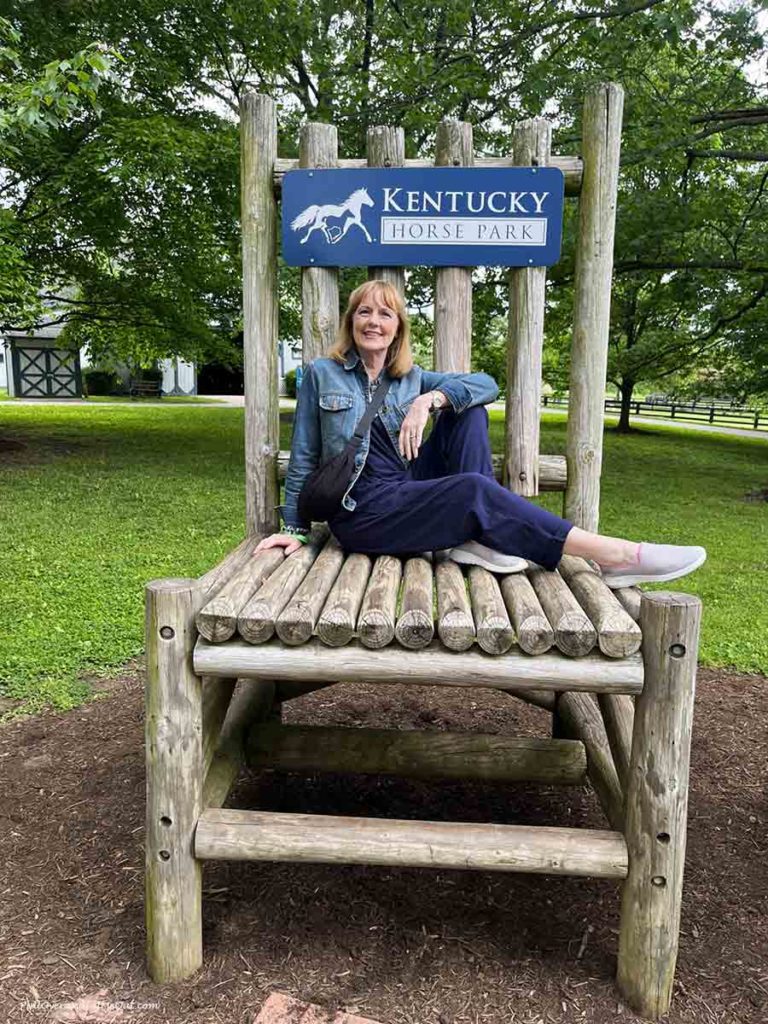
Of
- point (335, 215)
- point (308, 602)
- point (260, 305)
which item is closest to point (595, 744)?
point (308, 602)

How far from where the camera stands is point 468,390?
2682 mm

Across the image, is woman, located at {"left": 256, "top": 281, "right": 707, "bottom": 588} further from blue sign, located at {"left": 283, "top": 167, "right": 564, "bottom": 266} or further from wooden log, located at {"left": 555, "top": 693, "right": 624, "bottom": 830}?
wooden log, located at {"left": 555, "top": 693, "right": 624, "bottom": 830}

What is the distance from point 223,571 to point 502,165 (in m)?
1.76

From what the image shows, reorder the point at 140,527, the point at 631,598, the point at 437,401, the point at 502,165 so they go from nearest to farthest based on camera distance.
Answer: the point at 631,598 < the point at 437,401 < the point at 502,165 < the point at 140,527

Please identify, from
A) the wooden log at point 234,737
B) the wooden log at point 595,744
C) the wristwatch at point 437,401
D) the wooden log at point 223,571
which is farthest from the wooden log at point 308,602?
the wooden log at point 595,744

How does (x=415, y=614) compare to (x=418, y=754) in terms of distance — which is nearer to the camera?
(x=415, y=614)

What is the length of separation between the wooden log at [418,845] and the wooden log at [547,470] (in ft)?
4.48

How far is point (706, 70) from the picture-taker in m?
8.33

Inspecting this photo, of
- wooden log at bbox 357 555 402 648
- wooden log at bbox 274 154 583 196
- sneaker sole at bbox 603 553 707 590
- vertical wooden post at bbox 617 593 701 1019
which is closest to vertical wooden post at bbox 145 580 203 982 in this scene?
wooden log at bbox 357 555 402 648

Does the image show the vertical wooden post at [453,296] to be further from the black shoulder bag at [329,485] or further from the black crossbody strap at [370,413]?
the black shoulder bag at [329,485]

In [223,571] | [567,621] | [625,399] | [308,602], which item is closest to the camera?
[567,621]

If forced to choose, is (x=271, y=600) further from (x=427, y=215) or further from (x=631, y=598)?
(x=427, y=215)

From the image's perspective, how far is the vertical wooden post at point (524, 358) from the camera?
2.83 m

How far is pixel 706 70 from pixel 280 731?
8.54 meters
